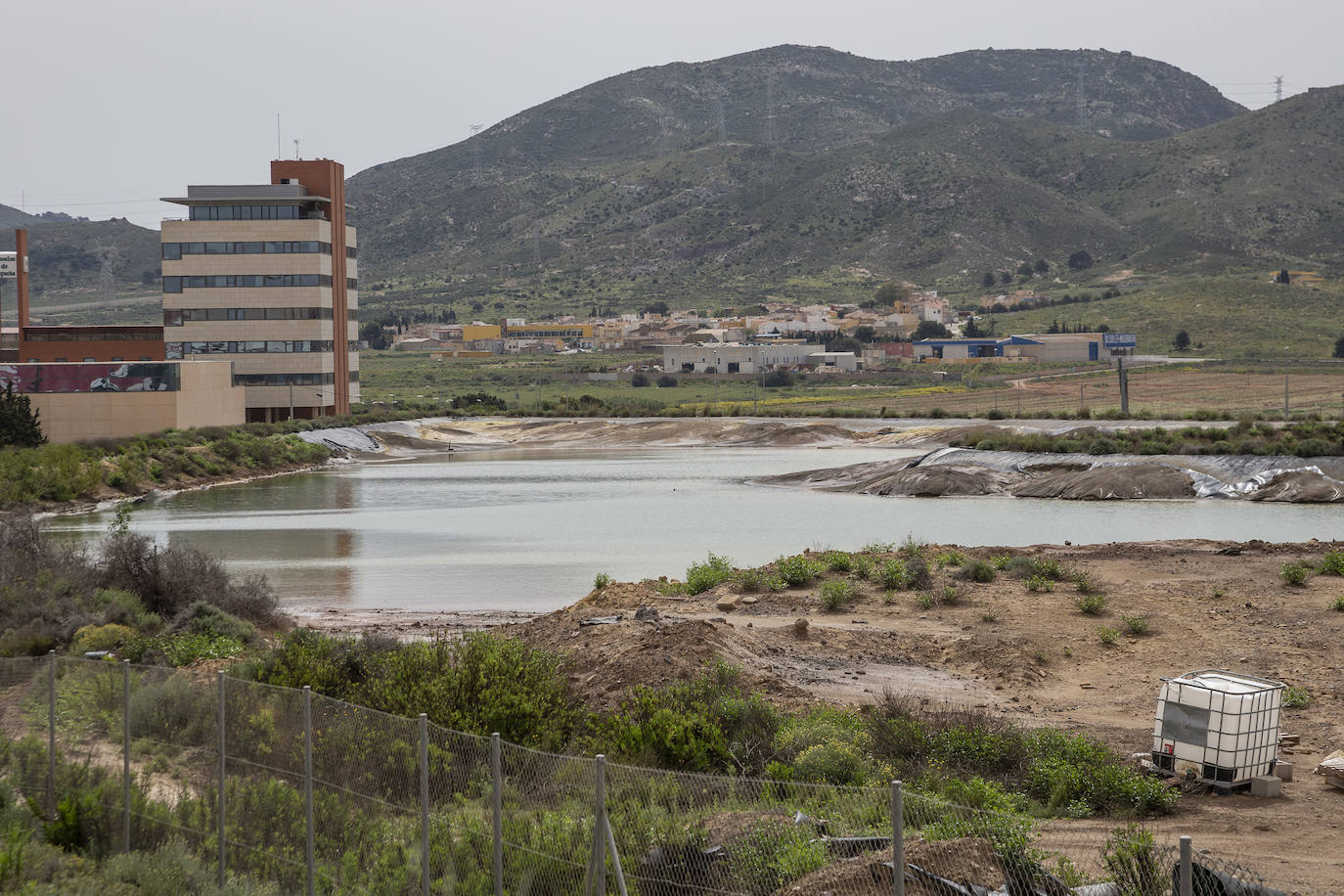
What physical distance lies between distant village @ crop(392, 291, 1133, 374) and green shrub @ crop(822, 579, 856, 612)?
10914cm

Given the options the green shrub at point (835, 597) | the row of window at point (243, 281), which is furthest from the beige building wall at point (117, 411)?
the green shrub at point (835, 597)

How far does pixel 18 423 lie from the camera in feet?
191

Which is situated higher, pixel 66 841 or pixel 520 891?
pixel 520 891

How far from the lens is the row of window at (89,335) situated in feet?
273

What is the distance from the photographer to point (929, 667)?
1959 centimetres

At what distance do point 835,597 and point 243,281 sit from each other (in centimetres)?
6938

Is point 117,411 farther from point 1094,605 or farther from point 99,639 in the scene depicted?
point 1094,605

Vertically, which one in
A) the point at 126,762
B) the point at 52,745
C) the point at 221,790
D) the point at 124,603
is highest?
the point at 221,790

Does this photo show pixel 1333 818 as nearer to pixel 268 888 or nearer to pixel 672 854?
pixel 672 854

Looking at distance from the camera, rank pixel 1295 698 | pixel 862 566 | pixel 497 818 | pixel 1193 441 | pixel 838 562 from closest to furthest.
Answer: pixel 497 818 < pixel 1295 698 < pixel 862 566 < pixel 838 562 < pixel 1193 441

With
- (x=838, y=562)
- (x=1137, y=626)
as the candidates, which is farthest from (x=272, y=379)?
(x=1137, y=626)

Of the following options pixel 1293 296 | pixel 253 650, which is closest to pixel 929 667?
pixel 253 650

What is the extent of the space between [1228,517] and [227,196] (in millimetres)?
67231

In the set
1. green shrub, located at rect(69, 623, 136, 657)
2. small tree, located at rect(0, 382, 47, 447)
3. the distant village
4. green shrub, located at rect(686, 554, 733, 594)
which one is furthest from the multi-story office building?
green shrub, located at rect(69, 623, 136, 657)
